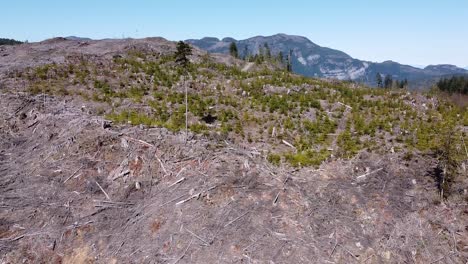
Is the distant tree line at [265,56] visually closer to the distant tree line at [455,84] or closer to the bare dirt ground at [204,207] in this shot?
the distant tree line at [455,84]

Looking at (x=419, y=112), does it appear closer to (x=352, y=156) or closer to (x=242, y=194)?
(x=352, y=156)

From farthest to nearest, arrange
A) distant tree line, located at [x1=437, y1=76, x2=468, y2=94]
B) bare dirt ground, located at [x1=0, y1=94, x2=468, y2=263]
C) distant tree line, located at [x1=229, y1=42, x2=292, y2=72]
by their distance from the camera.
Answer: distant tree line, located at [x1=437, y1=76, x2=468, y2=94]
distant tree line, located at [x1=229, y1=42, x2=292, y2=72]
bare dirt ground, located at [x1=0, y1=94, x2=468, y2=263]

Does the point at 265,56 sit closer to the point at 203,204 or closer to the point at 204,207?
the point at 203,204

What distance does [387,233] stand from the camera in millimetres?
10352

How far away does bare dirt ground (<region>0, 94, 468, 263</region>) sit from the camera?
10086 millimetres

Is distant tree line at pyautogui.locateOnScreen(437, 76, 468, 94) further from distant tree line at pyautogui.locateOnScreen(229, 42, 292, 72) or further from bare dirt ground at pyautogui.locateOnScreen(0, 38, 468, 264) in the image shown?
bare dirt ground at pyautogui.locateOnScreen(0, 38, 468, 264)

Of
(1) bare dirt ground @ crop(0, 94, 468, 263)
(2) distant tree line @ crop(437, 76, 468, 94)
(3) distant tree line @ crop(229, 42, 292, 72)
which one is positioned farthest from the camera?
(2) distant tree line @ crop(437, 76, 468, 94)

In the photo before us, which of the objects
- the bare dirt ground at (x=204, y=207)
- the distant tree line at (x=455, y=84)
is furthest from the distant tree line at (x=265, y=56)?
the bare dirt ground at (x=204, y=207)

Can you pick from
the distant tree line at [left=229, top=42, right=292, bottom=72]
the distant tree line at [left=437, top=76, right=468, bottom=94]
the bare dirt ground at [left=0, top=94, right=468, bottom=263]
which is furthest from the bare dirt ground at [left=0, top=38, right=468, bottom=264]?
the distant tree line at [left=437, top=76, right=468, bottom=94]

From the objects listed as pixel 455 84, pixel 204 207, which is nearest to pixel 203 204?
pixel 204 207

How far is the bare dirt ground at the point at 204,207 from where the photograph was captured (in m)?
10.1

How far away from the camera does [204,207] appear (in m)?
11.3

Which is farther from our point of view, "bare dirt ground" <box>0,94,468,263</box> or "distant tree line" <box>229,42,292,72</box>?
"distant tree line" <box>229,42,292,72</box>

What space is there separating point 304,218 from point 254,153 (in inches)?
151
